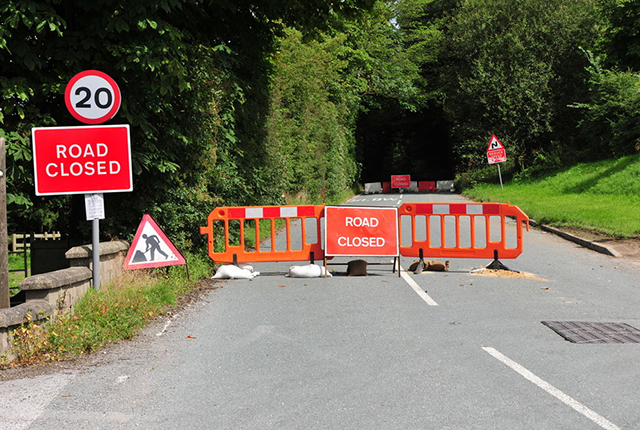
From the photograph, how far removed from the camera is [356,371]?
18.8 ft

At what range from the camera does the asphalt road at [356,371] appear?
4.64 metres

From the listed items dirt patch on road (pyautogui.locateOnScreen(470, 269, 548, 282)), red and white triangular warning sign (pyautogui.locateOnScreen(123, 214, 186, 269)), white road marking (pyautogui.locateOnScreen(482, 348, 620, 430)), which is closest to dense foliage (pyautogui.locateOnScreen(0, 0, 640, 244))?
red and white triangular warning sign (pyautogui.locateOnScreen(123, 214, 186, 269))

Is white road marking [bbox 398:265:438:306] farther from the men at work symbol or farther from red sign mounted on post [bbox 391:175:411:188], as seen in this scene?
red sign mounted on post [bbox 391:175:411:188]

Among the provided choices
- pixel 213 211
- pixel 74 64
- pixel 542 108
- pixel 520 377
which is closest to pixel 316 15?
pixel 213 211

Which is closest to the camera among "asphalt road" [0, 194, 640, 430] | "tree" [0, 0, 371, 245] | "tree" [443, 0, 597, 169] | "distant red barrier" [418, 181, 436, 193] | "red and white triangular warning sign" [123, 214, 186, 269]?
"asphalt road" [0, 194, 640, 430]

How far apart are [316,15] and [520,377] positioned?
37.2 ft

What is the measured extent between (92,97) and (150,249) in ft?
7.99

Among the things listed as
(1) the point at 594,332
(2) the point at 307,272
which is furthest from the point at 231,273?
(1) the point at 594,332

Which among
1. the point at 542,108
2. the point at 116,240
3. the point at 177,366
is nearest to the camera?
the point at 177,366

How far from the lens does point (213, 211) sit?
38.6 feet

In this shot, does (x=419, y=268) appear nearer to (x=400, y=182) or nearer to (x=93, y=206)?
(x=93, y=206)

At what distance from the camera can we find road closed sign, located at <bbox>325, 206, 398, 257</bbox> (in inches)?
463

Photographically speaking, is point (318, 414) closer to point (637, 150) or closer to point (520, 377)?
point (520, 377)

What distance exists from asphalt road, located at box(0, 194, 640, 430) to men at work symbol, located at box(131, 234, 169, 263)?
3.44ft
